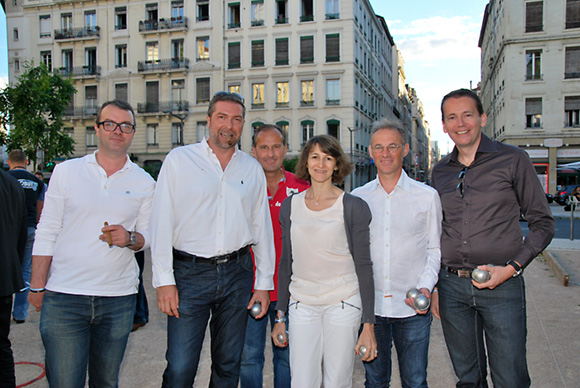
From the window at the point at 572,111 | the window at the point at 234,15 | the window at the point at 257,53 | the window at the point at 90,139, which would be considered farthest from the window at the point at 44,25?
the window at the point at 572,111

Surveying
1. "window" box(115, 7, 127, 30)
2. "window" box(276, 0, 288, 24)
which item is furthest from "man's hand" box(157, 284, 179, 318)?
"window" box(115, 7, 127, 30)

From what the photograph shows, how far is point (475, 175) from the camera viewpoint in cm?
292

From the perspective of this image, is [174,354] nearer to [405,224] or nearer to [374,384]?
[374,384]

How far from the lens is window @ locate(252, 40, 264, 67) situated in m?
36.8

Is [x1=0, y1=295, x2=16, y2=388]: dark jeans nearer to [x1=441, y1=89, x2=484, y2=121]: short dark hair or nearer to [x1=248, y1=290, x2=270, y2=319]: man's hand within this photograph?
[x1=248, y1=290, x2=270, y2=319]: man's hand

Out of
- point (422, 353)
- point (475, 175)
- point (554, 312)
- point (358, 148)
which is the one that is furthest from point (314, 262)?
point (358, 148)

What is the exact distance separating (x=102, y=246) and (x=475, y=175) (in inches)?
101

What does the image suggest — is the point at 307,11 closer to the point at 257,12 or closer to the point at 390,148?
the point at 257,12

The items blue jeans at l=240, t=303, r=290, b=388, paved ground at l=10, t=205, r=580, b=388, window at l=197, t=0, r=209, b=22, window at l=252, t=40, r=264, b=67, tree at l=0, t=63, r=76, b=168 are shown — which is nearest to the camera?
blue jeans at l=240, t=303, r=290, b=388

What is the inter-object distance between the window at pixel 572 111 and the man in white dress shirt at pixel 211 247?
115 feet

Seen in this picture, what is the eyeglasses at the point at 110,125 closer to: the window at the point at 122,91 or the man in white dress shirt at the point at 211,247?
the man in white dress shirt at the point at 211,247

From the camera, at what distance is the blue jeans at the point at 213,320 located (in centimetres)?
288

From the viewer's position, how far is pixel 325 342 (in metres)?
2.72

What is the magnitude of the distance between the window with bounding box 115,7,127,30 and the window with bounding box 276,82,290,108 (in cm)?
1532
